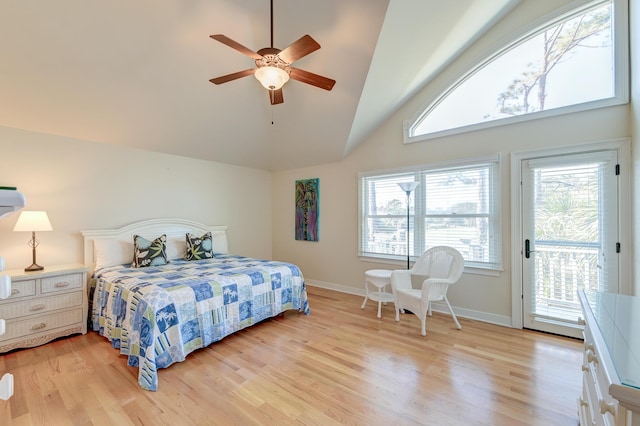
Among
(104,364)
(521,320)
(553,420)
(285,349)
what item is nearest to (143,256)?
(104,364)

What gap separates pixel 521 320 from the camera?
325cm

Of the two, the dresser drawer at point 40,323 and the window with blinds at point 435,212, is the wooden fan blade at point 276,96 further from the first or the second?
the dresser drawer at point 40,323

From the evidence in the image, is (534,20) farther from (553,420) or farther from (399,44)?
(553,420)

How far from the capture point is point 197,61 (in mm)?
3092

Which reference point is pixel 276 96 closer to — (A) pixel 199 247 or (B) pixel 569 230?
(A) pixel 199 247

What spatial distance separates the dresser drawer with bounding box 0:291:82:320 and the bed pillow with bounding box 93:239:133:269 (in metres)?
0.47

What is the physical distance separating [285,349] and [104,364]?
1606mm

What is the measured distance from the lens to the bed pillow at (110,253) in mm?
3486

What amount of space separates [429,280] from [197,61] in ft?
11.6

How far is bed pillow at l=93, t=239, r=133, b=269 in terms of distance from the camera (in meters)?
3.49

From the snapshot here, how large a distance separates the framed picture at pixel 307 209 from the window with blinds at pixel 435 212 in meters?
0.95

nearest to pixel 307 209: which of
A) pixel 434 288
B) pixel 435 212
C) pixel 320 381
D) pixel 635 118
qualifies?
pixel 435 212

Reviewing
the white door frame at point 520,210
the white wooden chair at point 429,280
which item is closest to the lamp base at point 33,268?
the white wooden chair at point 429,280

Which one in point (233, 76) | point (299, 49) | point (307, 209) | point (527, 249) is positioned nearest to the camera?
point (299, 49)
